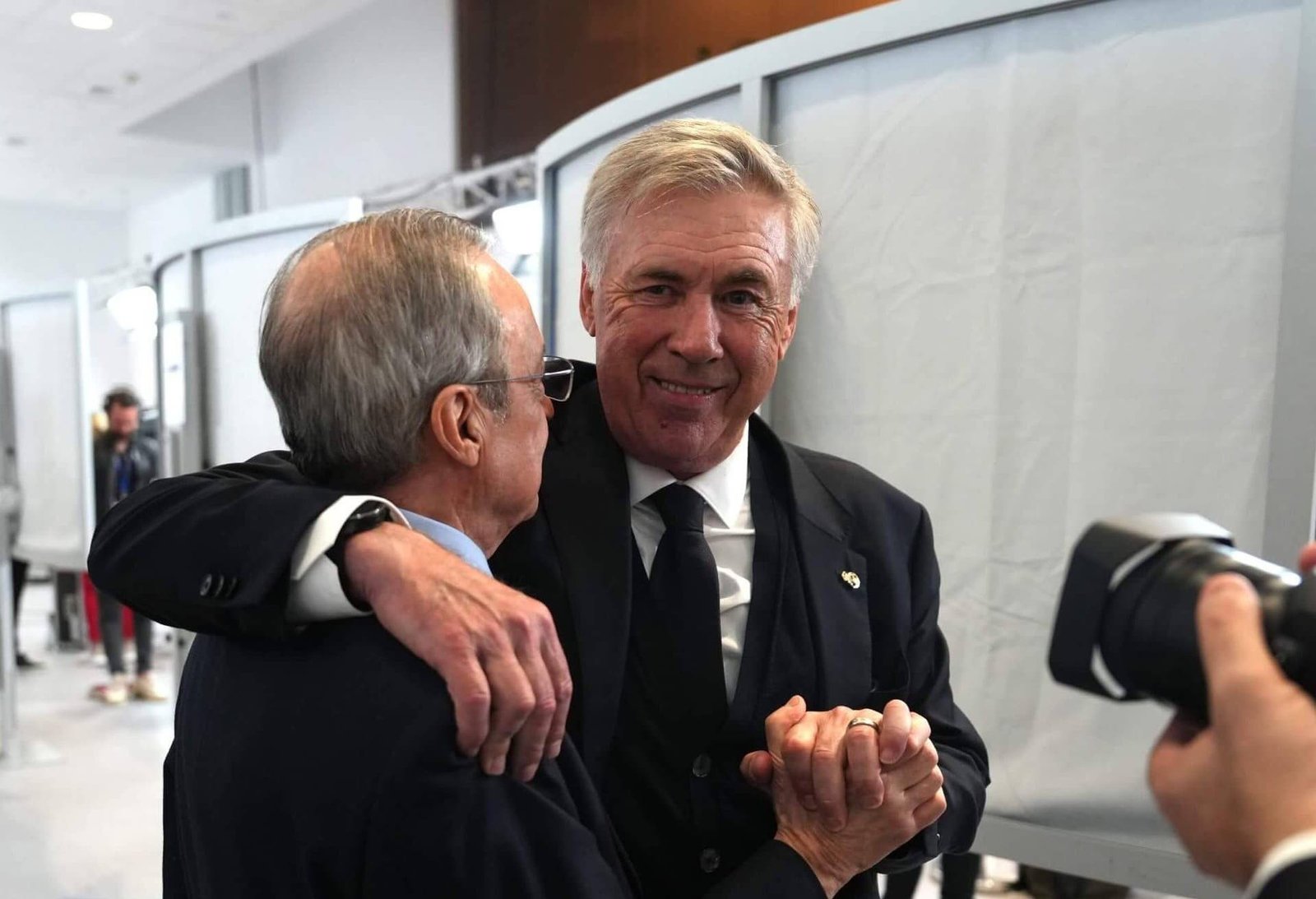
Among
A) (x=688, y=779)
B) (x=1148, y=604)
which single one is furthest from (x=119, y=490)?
(x=1148, y=604)

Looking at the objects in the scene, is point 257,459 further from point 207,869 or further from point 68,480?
point 68,480

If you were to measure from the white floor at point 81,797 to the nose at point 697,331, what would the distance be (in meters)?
2.95

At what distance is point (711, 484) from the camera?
4.51 ft

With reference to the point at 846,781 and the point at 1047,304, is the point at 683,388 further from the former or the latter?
the point at 1047,304

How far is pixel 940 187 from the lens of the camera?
1.80m

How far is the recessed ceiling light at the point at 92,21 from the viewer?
7.16 metres

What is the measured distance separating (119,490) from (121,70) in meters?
3.76

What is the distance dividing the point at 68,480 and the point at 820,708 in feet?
15.5

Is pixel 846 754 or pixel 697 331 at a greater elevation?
pixel 697 331

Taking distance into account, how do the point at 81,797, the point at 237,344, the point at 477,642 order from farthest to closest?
the point at 81,797
the point at 237,344
the point at 477,642

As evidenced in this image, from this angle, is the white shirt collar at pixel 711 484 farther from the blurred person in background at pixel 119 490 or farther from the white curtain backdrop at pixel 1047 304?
the blurred person in background at pixel 119 490

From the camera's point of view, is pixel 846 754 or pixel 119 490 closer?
pixel 846 754

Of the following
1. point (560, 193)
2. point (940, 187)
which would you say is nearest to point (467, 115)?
point (560, 193)

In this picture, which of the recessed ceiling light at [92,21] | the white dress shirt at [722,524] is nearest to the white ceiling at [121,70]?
the recessed ceiling light at [92,21]
